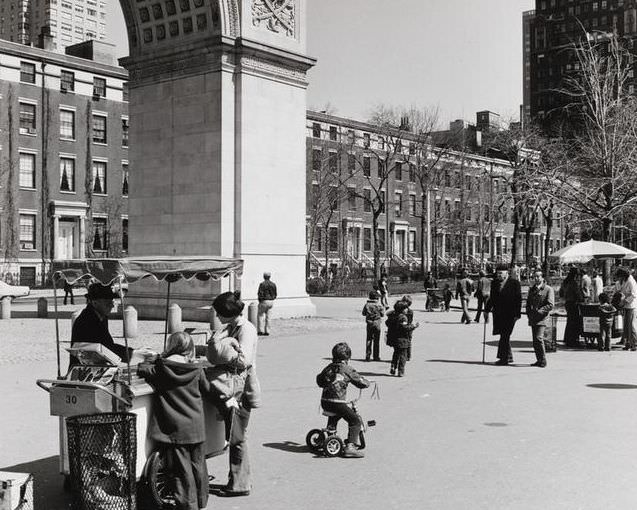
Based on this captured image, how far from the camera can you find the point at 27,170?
54.0m

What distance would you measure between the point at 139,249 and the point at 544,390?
16.9 metres

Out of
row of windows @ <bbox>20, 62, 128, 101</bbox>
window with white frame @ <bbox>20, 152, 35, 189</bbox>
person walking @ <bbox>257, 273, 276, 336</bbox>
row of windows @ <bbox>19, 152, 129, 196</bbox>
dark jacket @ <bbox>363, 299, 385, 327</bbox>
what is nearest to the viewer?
dark jacket @ <bbox>363, 299, 385, 327</bbox>

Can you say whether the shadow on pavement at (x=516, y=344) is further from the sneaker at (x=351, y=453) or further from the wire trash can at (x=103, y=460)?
the wire trash can at (x=103, y=460)

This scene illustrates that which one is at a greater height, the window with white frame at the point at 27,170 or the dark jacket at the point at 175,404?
the window with white frame at the point at 27,170

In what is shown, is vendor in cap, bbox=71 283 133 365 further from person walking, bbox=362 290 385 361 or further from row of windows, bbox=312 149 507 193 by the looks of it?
row of windows, bbox=312 149 507 193

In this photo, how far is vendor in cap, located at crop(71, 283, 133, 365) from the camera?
25.9 feet

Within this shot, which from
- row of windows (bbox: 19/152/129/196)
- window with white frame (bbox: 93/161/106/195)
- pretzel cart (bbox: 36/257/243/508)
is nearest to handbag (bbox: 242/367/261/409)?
pretzel cart (bbox: 36/257/243/508)

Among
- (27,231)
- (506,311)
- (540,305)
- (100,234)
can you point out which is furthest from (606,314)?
(100,234)

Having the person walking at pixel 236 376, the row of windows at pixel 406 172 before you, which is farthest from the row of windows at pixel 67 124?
the person walking at pixel 236 376

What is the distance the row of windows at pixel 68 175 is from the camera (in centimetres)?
5394

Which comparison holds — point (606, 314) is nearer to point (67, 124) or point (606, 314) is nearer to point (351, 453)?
point (351, 453)

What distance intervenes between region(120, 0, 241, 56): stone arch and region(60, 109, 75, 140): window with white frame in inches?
1230

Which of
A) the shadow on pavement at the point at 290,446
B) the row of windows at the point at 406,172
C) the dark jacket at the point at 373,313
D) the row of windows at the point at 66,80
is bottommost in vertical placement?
the shadow on pavement at the point at 290,446

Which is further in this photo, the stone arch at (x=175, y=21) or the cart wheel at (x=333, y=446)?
the stone arch at (x=175, y=21)
